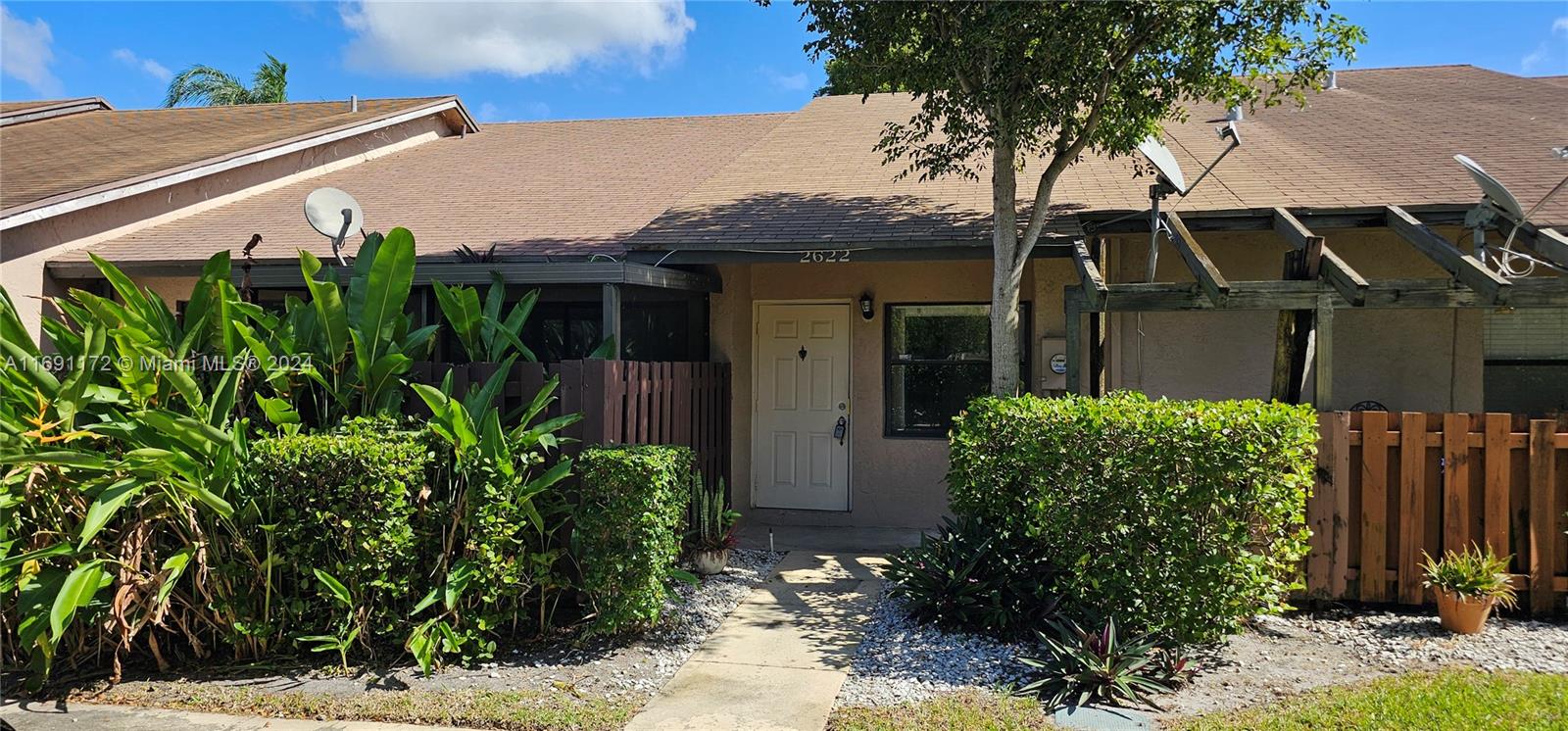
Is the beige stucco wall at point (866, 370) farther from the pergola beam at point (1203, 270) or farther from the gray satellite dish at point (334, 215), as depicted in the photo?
the gray satellite dish at point (334, 215)

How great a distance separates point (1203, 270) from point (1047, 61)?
5.75ft

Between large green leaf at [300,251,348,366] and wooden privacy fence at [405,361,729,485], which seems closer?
large green leaf at [300,251,348,366]

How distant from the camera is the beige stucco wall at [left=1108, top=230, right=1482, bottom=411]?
8.44m

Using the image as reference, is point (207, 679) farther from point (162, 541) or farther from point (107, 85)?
point (107, 85)

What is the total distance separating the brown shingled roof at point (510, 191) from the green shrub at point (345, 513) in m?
3.21

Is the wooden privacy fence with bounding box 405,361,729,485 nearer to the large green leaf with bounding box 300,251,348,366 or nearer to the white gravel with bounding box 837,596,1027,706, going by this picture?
the large green leaf with bounding box 300,251,348,366

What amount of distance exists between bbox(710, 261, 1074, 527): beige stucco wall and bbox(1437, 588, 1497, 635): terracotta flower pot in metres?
4.24

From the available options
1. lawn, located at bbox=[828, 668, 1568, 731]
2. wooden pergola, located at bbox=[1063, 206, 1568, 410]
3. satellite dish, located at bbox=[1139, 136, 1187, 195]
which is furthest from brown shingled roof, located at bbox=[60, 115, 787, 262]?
lawn, located at bbox=[828, 668, 1568, 731]

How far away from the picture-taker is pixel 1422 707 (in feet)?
14.9

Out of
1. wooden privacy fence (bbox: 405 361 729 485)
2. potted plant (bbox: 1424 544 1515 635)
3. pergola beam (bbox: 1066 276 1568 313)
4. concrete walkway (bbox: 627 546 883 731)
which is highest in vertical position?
pergola beam (bbox: 1066 276 1568 313)

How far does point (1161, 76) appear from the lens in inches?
280

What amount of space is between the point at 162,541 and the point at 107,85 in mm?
14125

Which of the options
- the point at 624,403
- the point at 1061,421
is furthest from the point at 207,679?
the point at 1061,421

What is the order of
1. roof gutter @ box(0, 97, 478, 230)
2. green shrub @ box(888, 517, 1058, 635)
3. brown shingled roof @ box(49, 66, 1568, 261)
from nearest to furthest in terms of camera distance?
green shrub @ box(888, 517, 1058, 635), brown shingled roof @ box(49, 66, 1568, 261), roof gutter @ box(0, 97, 478, 230)
